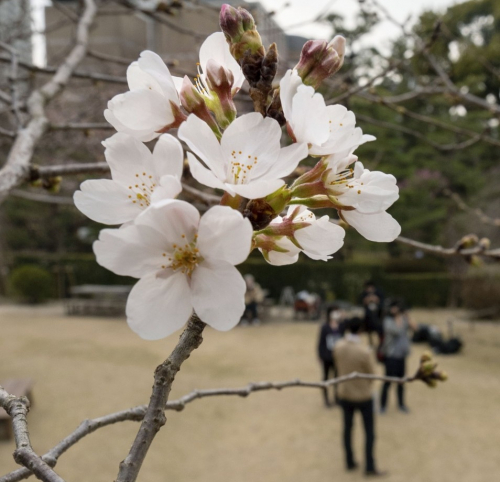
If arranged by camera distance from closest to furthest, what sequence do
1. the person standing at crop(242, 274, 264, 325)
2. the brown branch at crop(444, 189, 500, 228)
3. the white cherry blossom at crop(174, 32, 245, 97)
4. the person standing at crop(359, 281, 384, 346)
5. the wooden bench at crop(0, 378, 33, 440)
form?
the white cherry blossom at crop(174, 32, 245, 97) < the brown branch at crop(444, 189, 500, 228) < the wooden bench at crop(0, 378, 33, 440) < the person standing at crop(359, 281, 384, 346) < the person standing at crop(242, 274, 264, 325)

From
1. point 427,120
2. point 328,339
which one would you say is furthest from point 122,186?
point 328,339

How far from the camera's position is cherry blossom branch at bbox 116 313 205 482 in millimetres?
426

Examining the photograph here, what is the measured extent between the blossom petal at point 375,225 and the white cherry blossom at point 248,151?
12cm

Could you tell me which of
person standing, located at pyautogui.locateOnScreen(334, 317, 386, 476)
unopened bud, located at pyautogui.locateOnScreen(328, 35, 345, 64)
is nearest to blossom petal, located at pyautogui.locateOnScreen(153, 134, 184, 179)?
unopened bud, located at pyautogui.locateOnScreen(328, 35, 345, 64)

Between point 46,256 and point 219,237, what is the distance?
1390 cm

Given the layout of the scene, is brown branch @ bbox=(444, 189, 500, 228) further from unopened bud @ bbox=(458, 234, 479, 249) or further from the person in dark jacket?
the person in dark jacket

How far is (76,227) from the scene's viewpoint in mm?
14758

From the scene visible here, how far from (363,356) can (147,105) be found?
4.05 meters

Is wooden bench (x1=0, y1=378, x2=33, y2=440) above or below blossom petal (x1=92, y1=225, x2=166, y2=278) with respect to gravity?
below

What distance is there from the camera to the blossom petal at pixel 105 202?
1.68ft

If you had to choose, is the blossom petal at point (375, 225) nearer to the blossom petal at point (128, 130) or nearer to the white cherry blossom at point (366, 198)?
the white cherry blossom at point (366, 198)

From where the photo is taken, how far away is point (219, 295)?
1.46 ft

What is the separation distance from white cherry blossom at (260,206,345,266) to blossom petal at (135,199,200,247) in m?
Result: 0.13

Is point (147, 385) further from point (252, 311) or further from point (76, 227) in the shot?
point (76, 227)
